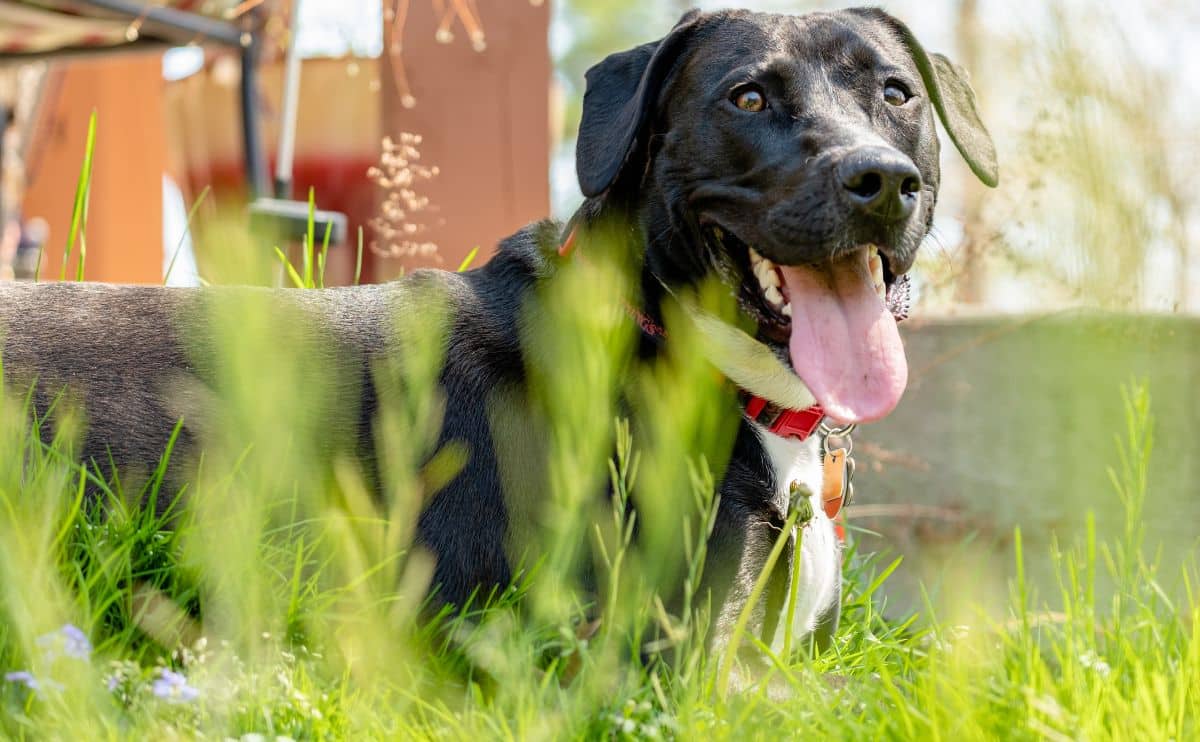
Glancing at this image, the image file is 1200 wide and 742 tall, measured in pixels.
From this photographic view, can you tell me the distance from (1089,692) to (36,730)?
1437mm

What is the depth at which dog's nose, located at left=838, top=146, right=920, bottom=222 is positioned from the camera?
229cm

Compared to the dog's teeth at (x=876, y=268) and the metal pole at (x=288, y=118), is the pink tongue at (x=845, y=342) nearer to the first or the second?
the dog's teeth at (x=876, y=268)

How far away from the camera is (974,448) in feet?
14.7

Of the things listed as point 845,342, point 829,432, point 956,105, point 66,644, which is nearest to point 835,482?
point 829,432

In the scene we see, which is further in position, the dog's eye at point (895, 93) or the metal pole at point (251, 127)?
the metal pole at point (251, 127)

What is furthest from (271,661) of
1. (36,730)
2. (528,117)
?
(528,117)

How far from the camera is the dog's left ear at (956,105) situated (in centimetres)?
286

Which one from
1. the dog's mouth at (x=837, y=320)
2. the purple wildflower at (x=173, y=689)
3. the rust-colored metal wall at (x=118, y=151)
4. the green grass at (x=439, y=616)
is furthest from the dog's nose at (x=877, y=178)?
the rust-colored metal wall at (x=118, y=151)

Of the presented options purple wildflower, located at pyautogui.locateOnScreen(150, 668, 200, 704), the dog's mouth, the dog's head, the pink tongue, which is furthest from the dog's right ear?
purple wildflower, located at pyautogui.locateOnScreen(150, 668, 200, 704)

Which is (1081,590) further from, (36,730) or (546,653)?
(36,730)

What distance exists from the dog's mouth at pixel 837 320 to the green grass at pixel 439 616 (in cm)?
11

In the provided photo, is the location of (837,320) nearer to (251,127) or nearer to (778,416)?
(778,416)

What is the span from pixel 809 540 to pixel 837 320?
1.46 feet

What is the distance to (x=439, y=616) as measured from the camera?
212 centimetres
